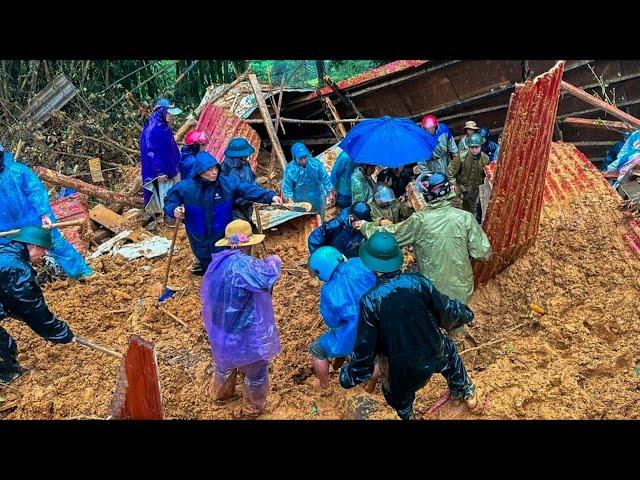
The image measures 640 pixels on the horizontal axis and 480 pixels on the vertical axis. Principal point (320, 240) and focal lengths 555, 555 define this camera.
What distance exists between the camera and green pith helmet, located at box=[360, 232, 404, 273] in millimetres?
3408

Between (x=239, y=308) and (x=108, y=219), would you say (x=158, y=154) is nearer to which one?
(x=108, y=219)

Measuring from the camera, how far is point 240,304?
3906mm

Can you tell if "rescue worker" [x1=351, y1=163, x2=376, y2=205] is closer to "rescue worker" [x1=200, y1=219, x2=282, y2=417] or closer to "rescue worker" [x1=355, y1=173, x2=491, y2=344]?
"rescue worker" [x1=355, y1=173, x2=491, y2=344]

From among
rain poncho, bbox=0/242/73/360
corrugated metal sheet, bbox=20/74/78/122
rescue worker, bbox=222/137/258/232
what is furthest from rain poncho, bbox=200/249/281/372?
corrugated metal sheet, bbox=20/74/78/122

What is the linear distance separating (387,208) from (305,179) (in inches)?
63.5

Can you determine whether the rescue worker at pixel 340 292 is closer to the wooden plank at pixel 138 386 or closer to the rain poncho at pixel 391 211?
the wooden plank at pixel 138 386

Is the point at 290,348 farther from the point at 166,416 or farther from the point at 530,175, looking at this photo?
the point at 530,175

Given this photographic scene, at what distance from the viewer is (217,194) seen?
539cm

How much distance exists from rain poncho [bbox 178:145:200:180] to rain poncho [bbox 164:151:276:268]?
1005mm

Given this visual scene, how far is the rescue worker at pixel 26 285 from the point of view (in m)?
4.30

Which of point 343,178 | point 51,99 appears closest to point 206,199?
point 343,178

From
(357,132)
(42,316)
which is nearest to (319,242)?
(357,132)

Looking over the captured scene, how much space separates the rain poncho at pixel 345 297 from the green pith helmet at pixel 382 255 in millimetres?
375

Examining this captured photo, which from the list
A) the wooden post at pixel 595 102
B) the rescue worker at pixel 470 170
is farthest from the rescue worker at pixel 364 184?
the wooden post at pixel 595 102
